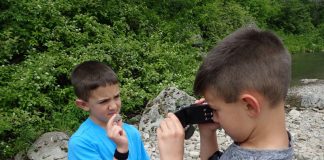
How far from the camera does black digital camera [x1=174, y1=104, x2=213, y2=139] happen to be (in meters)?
1.45

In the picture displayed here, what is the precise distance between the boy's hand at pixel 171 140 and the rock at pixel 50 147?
4.16m

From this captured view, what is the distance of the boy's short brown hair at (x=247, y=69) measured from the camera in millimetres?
1220

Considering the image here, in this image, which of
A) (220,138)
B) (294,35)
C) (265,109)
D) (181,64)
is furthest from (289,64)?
(294,35)

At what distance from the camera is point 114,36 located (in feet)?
32.7

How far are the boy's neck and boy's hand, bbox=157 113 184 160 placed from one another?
0.23 m

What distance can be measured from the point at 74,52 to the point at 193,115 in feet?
23.7

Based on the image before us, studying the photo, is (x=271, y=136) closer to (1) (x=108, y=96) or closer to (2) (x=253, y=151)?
(2) (x=253, y=151)

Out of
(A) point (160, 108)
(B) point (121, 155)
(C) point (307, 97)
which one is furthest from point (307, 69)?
(B) point (121, 155)

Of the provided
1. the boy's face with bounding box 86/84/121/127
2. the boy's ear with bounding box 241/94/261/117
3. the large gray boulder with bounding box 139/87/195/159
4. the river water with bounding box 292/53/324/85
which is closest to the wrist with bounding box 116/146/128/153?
the boy's face with bounding box 86/84/121/127

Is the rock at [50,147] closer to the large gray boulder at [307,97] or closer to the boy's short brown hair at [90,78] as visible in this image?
the boy's short brown hair at [90,78]

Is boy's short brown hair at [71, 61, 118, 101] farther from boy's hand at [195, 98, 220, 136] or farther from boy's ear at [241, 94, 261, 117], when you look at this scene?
boy's ear at [241, 94, 261, 117]

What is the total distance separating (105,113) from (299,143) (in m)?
5.18

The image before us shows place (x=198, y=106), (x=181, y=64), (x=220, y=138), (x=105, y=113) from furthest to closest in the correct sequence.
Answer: (x=181, y=64)
(x=220, y=138)
(x=105, y=113)
(x=198, y=106)

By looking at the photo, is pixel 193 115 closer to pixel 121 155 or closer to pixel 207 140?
pixel 207 140
